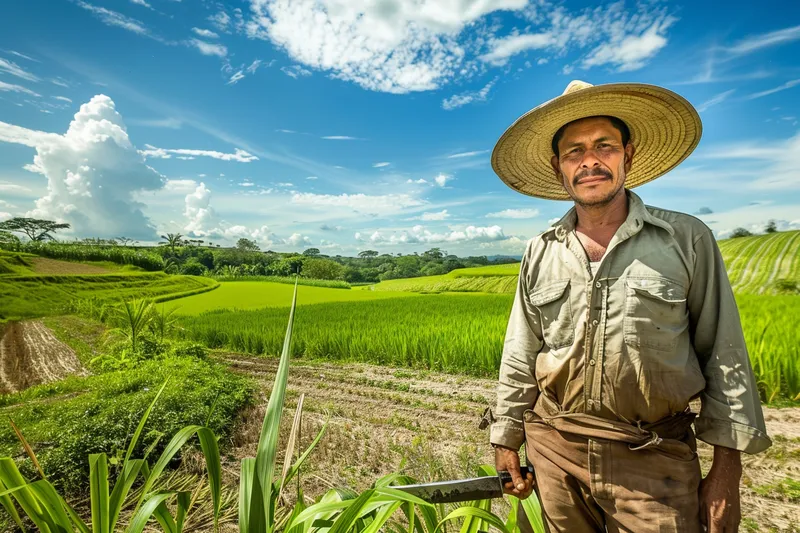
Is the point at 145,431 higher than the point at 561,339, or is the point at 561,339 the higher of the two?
the point at 561,339

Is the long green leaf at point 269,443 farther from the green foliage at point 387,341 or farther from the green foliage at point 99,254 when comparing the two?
the green foliage at point 99,254

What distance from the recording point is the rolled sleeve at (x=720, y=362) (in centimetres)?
117

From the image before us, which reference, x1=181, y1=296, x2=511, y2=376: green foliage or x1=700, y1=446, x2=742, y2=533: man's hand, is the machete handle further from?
x1=181, y1=296, x2=511, y2=376: green foliage

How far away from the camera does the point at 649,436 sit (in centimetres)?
122

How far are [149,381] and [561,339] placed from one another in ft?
16.5

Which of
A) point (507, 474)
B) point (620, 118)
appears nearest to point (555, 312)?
point (507, 474)

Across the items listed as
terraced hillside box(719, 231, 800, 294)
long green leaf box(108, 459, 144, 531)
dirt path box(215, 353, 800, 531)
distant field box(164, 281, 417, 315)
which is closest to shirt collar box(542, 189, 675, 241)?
dirt path box(215, 353, 800, 531)

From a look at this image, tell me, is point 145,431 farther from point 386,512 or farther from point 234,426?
point 386,512

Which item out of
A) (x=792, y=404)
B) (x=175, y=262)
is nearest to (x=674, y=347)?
(x=792, y=404)

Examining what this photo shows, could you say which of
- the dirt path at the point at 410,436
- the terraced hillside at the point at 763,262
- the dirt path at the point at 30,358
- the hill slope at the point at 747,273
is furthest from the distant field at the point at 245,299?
the terraced hillside at the point at 763,262

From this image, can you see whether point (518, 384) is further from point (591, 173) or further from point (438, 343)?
point (438, 343)

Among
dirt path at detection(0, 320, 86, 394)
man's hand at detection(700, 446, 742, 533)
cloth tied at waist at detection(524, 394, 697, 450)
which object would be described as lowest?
dirt path at detection(0, 320, 86, 394)

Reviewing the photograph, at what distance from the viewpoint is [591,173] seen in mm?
1422

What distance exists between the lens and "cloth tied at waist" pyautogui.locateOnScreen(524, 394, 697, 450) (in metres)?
1.22
